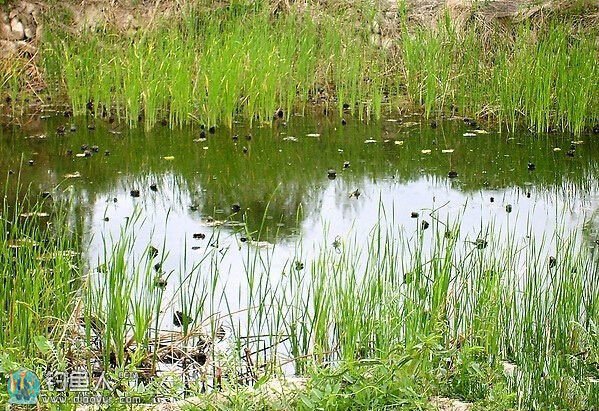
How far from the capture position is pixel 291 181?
6.91m

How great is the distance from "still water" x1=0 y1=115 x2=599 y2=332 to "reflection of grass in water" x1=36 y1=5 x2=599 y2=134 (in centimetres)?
28

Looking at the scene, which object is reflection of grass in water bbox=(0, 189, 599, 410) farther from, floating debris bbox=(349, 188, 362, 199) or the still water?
floating debris bbox=(349, 188, 362, 199)

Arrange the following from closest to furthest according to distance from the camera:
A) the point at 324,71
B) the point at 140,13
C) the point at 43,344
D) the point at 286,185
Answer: the point at 43,344 < the point at 286,185 < the point at 324,71 < the point at 140,13

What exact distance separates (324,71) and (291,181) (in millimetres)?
3371

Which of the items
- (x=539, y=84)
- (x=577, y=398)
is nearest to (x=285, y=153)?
(x=539, y=84)

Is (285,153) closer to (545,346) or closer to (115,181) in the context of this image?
(115,181)

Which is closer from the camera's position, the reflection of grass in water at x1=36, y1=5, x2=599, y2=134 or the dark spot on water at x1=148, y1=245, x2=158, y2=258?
the dark spot on water at x1=148, y1=245, x2=158, y2=258

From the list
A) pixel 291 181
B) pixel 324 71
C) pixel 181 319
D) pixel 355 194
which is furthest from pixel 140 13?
pixel 181 319

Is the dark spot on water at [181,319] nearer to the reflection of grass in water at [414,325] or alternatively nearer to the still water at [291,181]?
the reflection of grass in water at [414,325]

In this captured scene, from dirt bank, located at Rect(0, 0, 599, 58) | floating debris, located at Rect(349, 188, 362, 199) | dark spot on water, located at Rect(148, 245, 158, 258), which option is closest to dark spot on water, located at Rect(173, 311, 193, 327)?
dark spot on water, located at Rect(148, 245, 158, 258)

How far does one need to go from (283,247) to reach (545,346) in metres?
1.81

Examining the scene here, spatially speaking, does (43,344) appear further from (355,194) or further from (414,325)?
(355,194)

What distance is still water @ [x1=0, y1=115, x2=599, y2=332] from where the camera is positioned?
220 inches

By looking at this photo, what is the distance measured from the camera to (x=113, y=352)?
13.0ft
